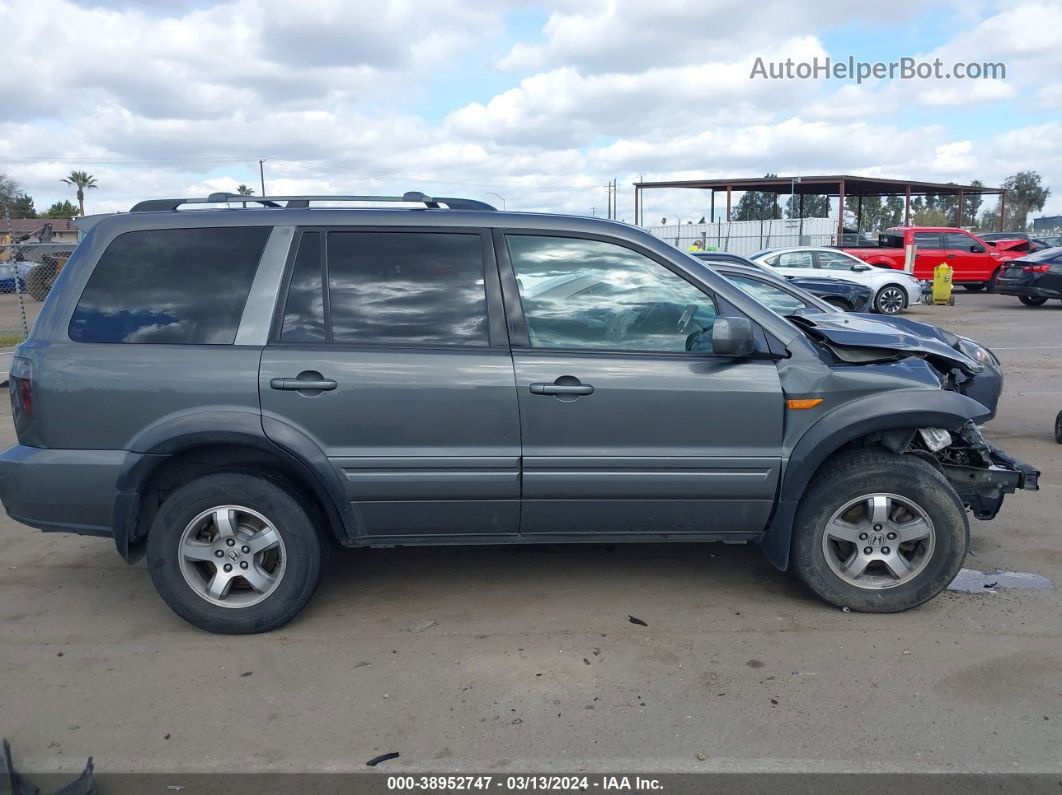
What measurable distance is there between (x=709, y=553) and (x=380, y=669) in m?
2.10

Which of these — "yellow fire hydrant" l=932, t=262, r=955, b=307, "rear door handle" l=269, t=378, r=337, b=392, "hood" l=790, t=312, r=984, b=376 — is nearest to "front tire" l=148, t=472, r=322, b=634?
"rear door handle" l=269, t=378, r=337, b=392

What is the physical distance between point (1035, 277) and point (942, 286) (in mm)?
2392

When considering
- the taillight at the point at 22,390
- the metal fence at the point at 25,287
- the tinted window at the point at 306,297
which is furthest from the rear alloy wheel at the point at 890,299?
the taillight at the point at 22,390

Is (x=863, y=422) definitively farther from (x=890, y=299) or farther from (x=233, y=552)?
(x=890, y=299)

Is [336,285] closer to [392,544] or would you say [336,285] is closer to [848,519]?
[392,544]

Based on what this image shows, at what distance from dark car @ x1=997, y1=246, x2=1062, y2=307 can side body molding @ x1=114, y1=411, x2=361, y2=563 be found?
66.3ft

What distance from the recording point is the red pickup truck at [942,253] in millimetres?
23812

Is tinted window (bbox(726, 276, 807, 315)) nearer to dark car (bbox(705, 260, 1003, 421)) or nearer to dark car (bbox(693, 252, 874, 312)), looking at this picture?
dark car (bbox(705, 260, 1003, 421))

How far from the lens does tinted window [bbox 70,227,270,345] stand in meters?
3.91

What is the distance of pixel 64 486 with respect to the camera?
12.7 ft

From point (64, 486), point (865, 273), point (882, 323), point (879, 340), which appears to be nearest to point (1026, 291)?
point (865, 273)

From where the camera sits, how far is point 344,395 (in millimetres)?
3822

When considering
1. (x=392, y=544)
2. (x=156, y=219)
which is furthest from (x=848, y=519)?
(x=156, y=219)

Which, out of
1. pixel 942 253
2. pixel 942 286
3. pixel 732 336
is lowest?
pixel 942 286
